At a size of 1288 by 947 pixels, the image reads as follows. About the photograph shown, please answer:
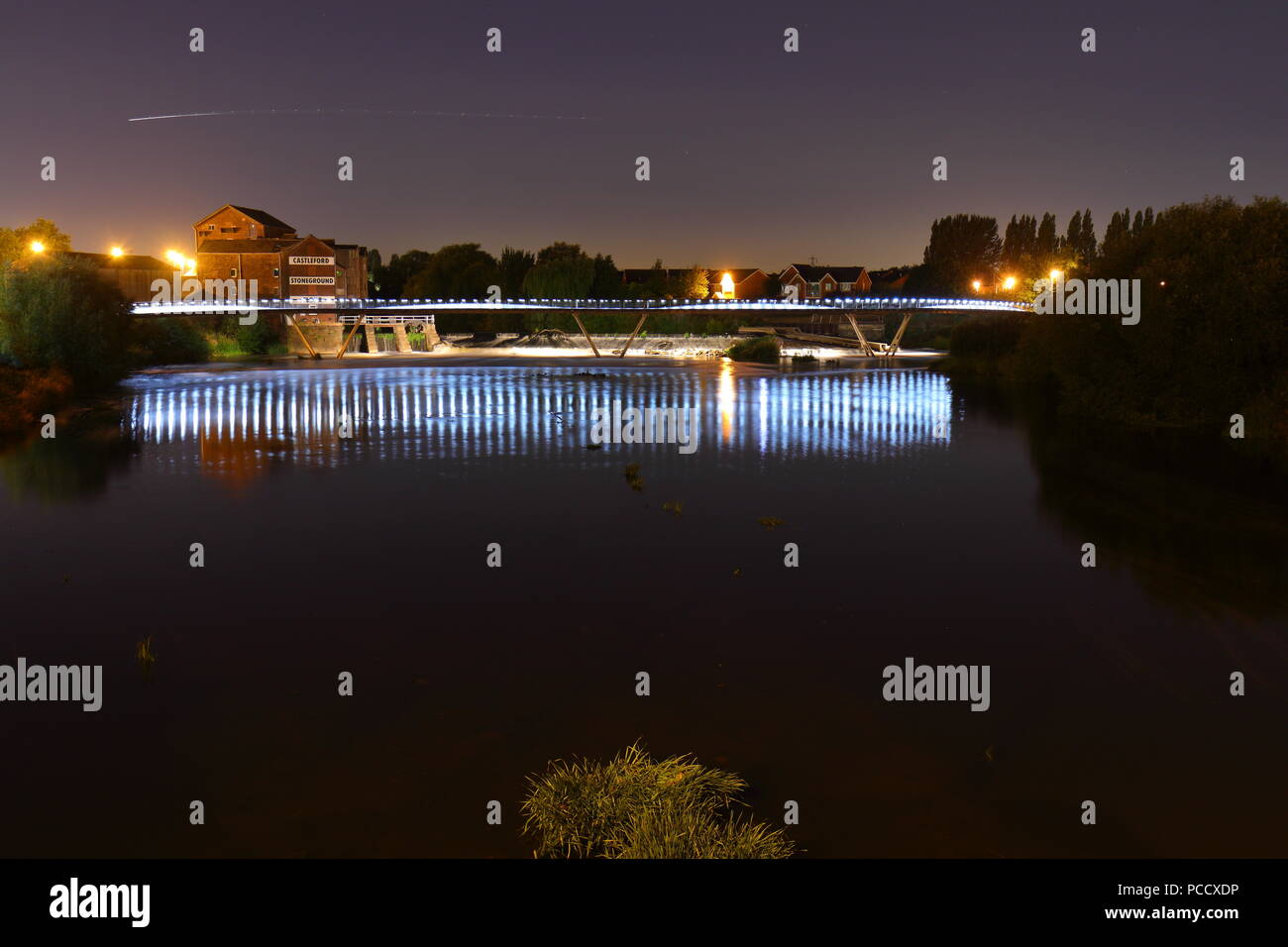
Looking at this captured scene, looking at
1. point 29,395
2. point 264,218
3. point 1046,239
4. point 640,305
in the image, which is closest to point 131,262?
point 264,218

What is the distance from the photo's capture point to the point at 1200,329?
116 ft

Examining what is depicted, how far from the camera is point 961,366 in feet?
223

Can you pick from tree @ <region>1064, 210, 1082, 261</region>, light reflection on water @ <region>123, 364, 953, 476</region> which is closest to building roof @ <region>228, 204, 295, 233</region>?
light reflection on water @ <region>123, 364, 953, 476</region>

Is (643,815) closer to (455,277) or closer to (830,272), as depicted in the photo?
(455,277)

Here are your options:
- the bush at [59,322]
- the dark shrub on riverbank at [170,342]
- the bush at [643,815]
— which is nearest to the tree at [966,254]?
the dark shrub on riverbank at [170,342]

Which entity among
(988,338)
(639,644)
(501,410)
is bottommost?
(639,644)

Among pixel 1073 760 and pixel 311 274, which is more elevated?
pixel 311 274

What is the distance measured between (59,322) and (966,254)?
10161cm

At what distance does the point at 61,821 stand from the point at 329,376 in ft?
188

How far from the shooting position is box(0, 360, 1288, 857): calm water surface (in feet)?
29.5

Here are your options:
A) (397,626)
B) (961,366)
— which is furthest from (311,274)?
(397,626)

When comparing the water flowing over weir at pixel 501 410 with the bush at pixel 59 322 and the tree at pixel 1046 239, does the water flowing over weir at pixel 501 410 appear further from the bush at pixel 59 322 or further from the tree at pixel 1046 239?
the tree at pixel 1046 239

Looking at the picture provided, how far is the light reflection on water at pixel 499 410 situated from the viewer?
32156mm
